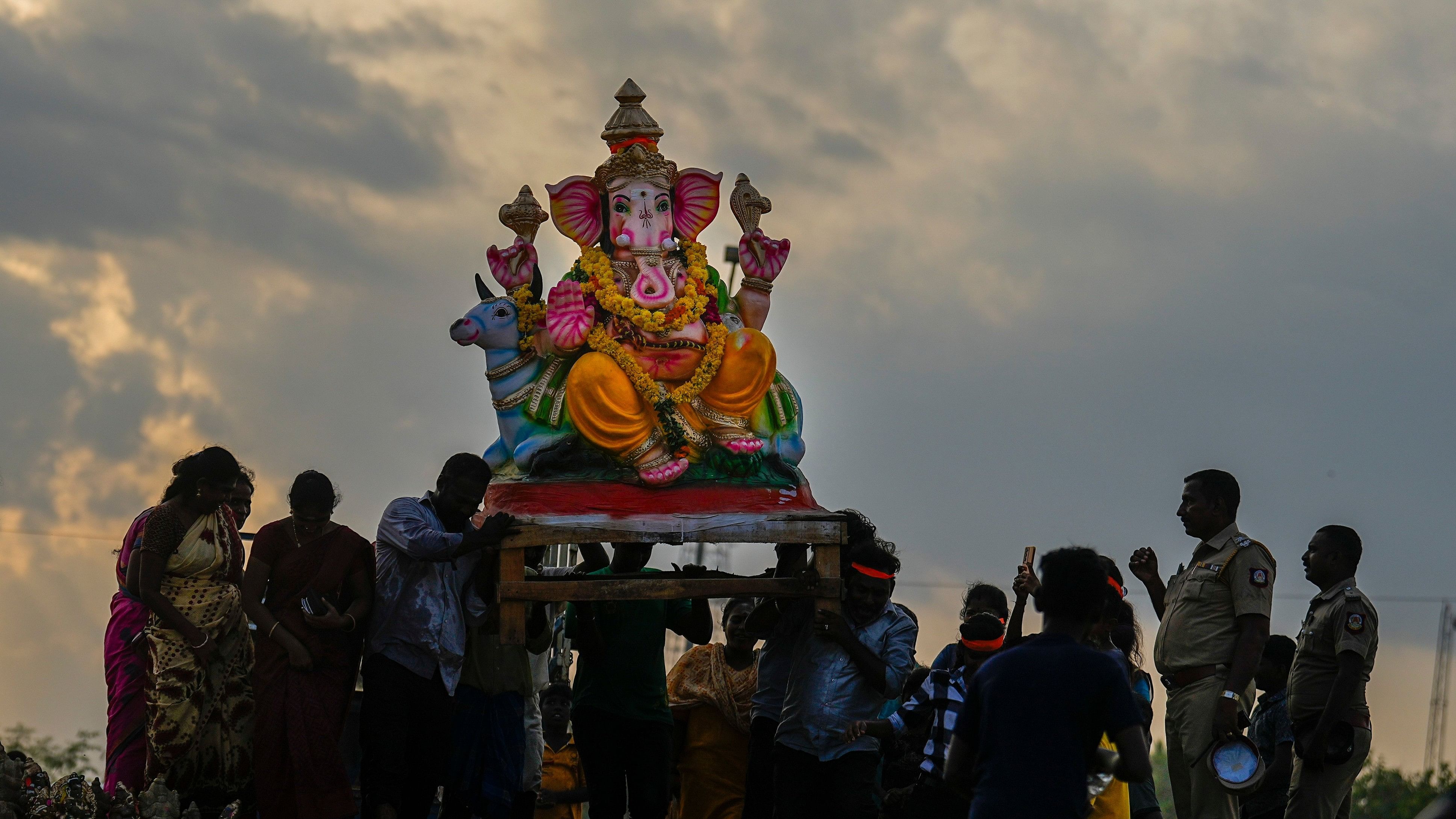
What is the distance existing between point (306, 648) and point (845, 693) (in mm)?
2570

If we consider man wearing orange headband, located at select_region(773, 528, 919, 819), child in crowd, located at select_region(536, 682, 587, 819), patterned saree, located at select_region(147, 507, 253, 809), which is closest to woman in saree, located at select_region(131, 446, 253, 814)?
patterned saree, located at select_region(147, 507, 253, 809)

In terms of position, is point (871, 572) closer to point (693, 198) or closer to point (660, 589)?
point (660, 589)

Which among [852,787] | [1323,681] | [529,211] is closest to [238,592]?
[529,211]

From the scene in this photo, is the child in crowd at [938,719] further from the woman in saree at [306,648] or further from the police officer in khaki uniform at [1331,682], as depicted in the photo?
the woman in saree at [306,648]

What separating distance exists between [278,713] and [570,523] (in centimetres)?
162

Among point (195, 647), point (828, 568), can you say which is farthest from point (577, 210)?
point (195, 647)

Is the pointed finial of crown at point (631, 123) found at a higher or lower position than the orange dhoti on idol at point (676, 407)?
higher

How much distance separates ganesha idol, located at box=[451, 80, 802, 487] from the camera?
28.4 feet

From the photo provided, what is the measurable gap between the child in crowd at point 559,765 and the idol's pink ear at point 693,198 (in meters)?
2.96

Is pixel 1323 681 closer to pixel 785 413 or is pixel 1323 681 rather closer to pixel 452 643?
pixel 785 413

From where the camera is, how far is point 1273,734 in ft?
27.5

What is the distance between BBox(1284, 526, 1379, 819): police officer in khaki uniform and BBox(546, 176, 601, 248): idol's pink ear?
13.7 feet

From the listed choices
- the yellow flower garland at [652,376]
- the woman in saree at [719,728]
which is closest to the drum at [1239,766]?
the woman in saree at [719,728]

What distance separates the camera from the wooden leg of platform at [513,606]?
7727 millimetres
